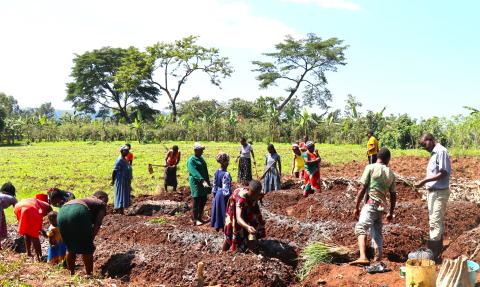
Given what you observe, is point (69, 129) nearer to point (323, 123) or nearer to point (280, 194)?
point (323, 123)

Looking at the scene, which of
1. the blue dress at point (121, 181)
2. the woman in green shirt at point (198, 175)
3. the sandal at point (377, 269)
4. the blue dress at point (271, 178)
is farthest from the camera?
the blue dress at point (271, 178)

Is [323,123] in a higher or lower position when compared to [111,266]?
higher

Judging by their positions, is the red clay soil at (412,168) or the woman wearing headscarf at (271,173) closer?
the woman wearing headscarf at (271,173)

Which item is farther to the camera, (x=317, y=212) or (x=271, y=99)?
(x=271, y=99)

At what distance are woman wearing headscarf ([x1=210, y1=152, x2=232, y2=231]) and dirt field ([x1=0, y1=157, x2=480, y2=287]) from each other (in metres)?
0.29

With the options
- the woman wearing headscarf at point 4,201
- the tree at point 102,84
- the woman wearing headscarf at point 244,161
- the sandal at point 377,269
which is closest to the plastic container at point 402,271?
the sandal at point 377,269

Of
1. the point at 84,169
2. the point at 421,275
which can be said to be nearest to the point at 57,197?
the point at 421,275

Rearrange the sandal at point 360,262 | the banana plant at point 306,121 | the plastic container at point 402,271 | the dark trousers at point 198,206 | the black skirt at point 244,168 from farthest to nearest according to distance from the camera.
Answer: the banana plant at point 306,121
the black skirt at point 244,168
the dark trousers at point 198,206
the sandal at point 360,262
the plastic container at point 402,271

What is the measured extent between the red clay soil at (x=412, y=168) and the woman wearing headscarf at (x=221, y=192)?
6841 mm

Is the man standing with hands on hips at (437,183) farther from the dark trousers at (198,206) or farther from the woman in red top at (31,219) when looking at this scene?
the woman in red top at (31,219)

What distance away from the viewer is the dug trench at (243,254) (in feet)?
21.4

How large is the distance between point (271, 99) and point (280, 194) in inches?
1307

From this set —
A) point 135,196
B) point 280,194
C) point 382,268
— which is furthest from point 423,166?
point 382,268

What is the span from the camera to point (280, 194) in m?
11.6
